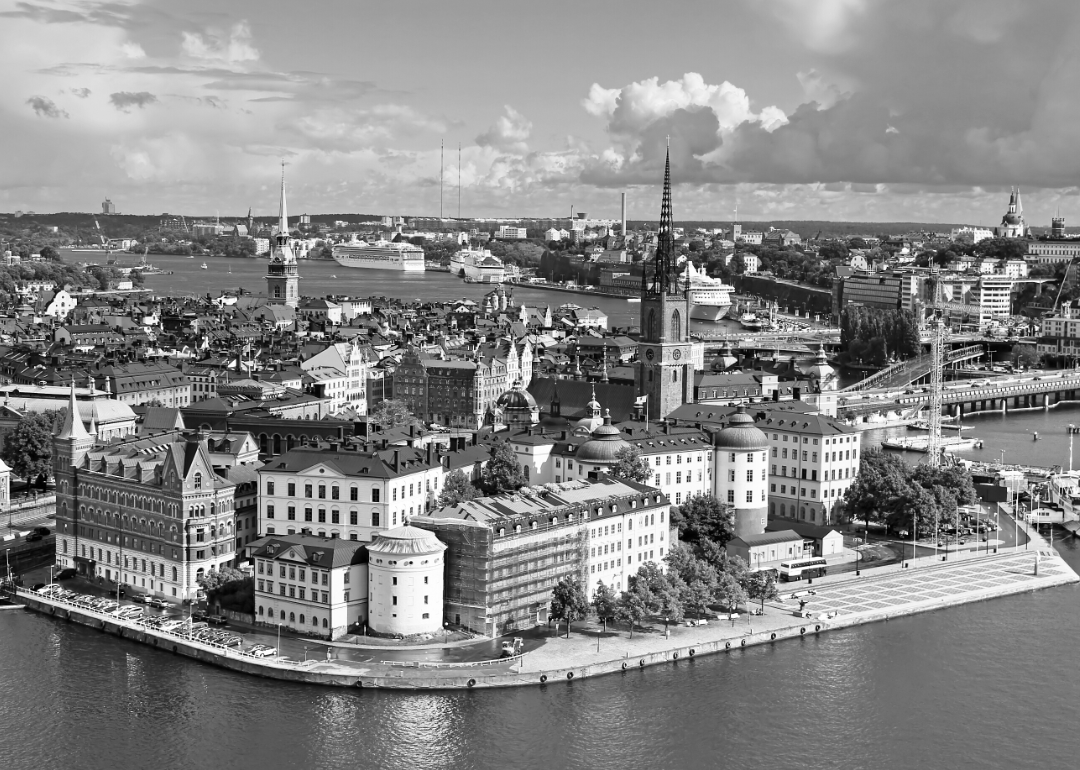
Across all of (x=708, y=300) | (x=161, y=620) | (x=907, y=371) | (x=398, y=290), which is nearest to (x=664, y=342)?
(x=161, y=620)

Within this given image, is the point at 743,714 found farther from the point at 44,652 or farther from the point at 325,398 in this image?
the point at 325,398

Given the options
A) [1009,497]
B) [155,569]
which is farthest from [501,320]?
[155,569]

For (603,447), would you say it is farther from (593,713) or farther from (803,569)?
(593,713)

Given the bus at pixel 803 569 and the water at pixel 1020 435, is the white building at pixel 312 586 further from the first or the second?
the water at pixel 1020 435

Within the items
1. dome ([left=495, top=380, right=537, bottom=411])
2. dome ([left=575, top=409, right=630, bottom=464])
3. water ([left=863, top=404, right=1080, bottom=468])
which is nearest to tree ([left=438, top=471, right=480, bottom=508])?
dome ([left=575, top=409, right=630, bottom=464])

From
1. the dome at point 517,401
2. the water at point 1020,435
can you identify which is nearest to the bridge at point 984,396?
the water at point 1020,435

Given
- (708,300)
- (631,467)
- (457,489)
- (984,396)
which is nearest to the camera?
(457,489)
